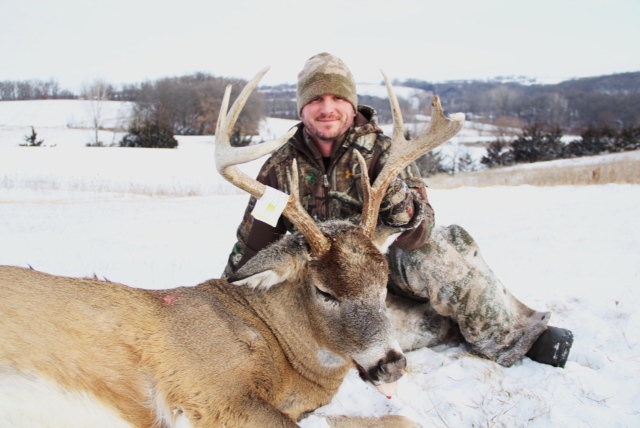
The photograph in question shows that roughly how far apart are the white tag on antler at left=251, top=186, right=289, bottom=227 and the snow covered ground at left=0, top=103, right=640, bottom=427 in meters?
1.56

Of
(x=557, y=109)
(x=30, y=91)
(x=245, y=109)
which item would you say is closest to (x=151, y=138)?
(x=245, y=109)

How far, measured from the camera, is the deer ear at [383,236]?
13.8 feet

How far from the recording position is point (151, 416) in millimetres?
3240

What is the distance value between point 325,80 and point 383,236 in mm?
1809

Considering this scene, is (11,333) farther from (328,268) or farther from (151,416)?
(328,268)

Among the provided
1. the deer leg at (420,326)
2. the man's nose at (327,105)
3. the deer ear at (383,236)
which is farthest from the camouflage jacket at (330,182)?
the deer leg at (420,326)

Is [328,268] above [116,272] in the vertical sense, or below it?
above

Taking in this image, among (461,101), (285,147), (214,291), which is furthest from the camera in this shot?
(461,101)

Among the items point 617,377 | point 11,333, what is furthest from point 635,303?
point 11,333

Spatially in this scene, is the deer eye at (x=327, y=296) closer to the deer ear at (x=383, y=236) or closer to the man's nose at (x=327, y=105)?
the deer ear at (x=383, y=236)

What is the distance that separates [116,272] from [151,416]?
4.60 metres

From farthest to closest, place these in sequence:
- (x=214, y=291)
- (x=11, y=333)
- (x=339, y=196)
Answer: (x=339, y=196)
(x=214, y=291)
(x=11, y=333)

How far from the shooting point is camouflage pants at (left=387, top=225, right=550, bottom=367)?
4.75 meters

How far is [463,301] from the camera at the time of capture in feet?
15.8
